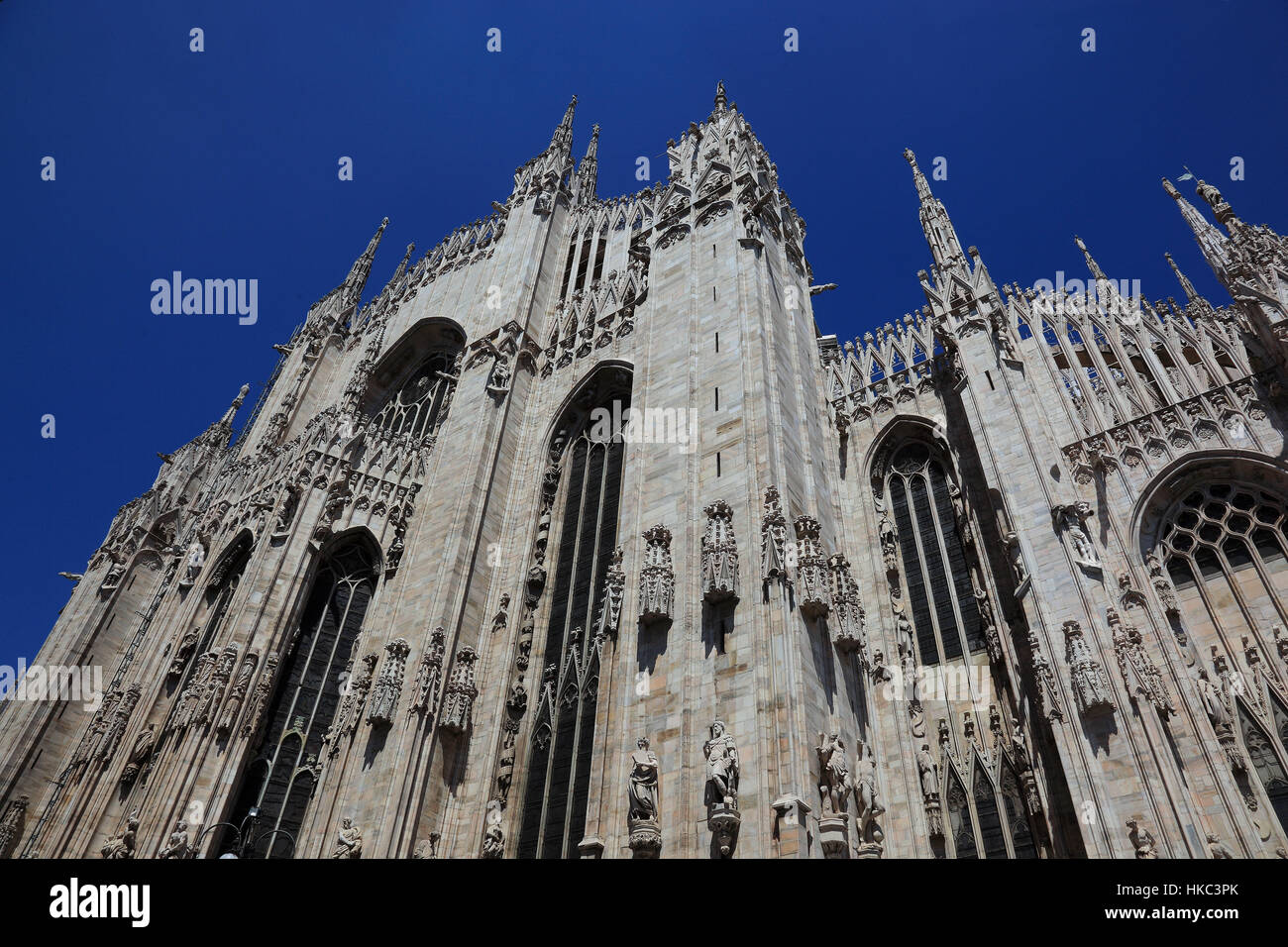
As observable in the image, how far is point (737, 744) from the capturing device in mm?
13195

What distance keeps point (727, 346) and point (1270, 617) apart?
12.1 m

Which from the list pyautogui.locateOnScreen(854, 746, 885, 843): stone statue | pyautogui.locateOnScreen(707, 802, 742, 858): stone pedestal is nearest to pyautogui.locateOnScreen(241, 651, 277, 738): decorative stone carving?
pyautogui.locateOnScreen(707, 802, 742, 858): stone pedestal

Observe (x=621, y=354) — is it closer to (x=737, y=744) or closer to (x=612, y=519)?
(x=612, y=519)

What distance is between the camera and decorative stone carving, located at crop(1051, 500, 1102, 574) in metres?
15.5

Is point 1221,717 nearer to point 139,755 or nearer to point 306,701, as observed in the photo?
point 306,701

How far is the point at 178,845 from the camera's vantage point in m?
15.1

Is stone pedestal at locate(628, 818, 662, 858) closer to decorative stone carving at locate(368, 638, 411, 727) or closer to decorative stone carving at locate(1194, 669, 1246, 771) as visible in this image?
decorative stone carving at locate(368, 638, 411, 727)

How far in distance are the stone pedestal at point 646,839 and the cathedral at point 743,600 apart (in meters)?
0.05

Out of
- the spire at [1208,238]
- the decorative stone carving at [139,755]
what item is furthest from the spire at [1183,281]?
the decorative stone carving at [139,755]

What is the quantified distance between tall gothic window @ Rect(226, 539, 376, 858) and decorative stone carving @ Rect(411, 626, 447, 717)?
149 inches

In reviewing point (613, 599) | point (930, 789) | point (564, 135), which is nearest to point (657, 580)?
point (613, 599)
